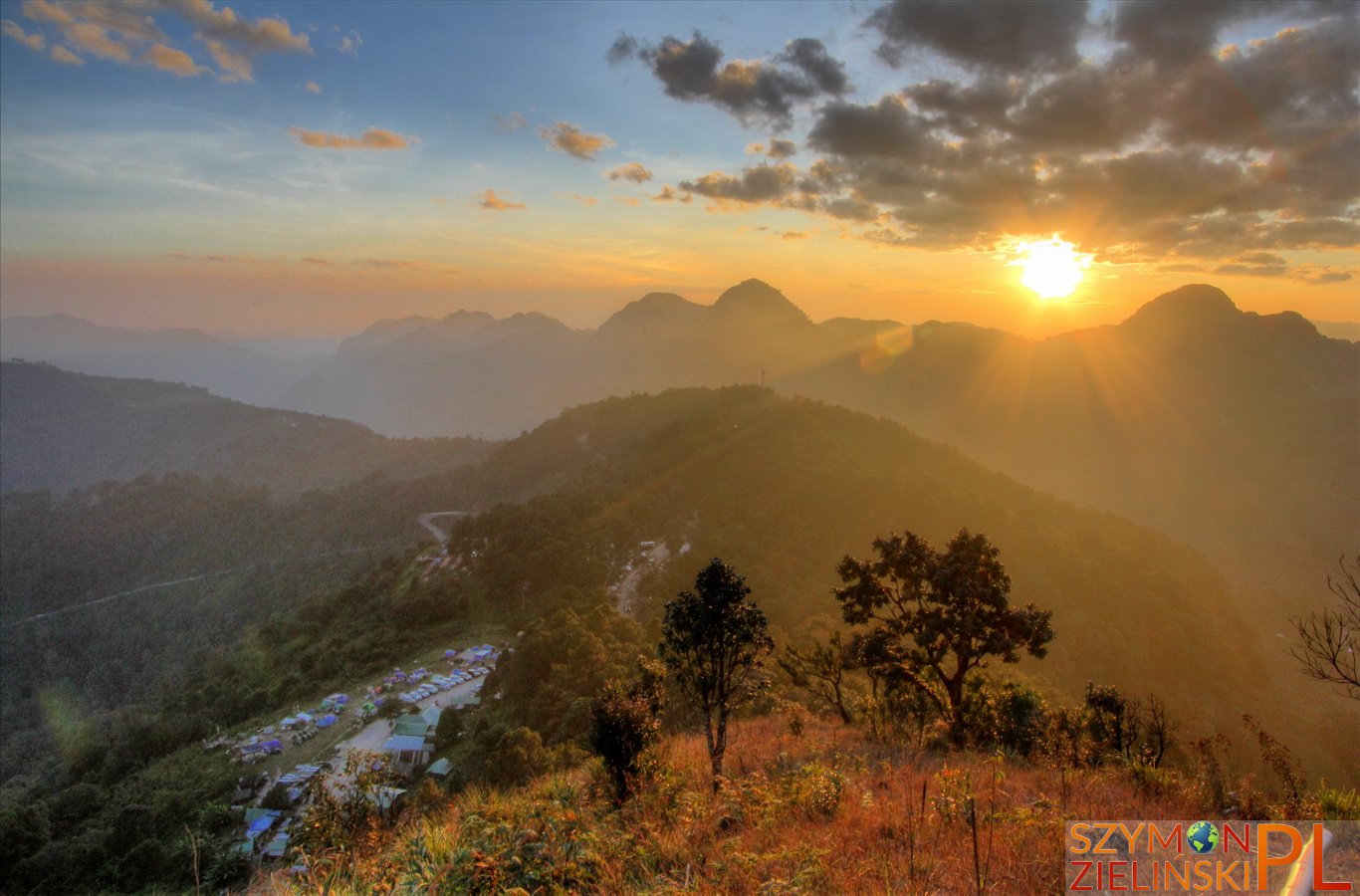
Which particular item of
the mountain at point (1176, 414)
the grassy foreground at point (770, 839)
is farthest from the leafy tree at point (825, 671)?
the mountain at point (1176, 414)

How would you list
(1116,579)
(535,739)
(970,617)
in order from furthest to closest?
(1116,579), (535,739), (970,617)

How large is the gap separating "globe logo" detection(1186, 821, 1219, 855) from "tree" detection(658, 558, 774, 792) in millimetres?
5992

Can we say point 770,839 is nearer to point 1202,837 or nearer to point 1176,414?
point 1202,837

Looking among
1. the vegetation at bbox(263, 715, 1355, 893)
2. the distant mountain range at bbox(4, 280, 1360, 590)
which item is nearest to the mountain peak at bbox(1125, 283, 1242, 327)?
the distant mountain range at bbox(4, 280, 1360, 590)

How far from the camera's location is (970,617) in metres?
15.1

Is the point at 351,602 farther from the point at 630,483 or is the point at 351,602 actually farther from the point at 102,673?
the point at 102,673

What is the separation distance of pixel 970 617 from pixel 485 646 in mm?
32948

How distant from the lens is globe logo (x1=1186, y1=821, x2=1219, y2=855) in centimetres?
614

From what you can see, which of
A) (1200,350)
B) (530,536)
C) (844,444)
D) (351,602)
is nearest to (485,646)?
(530,536)

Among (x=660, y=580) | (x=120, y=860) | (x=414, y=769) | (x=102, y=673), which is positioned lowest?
(x=102, y=673)

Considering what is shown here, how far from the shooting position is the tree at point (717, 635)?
443 inches

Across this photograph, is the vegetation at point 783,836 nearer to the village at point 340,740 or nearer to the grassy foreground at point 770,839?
the grassy foreground at point 770,839

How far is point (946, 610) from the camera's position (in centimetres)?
1560

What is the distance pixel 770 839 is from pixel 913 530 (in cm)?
5659
